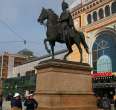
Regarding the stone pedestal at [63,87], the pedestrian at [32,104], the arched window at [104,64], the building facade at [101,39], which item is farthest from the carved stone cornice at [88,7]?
the pedestrian at [32,104]

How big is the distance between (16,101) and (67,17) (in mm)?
5603

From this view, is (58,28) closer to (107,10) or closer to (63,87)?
(63,87)

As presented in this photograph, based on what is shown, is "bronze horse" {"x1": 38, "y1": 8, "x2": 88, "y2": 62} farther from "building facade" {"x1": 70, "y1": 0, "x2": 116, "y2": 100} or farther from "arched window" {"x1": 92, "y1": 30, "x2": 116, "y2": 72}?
"arched window" {"x1": 92, "y1": 30, "x2": 116, "y2": 72}

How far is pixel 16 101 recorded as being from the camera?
707 inches

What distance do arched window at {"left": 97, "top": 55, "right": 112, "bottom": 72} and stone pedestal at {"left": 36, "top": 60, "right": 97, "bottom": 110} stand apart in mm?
22832

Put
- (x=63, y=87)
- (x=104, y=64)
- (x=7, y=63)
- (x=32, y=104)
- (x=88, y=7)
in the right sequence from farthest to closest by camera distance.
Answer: (x=7, y=63), (x=88, y=7), (x=104, y=64), (x=63, y=87), (x=32, y=104)

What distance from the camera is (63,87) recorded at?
1566 cm

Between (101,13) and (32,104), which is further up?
(101,13)

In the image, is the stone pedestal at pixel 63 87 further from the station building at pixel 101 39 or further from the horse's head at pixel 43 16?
the station building at pixel 101 39

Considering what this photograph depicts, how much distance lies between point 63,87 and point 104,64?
82.1ft

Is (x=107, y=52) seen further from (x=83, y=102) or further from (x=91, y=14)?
(x=83, y=102)

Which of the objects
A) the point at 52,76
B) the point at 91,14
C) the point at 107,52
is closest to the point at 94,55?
the point at 107,52

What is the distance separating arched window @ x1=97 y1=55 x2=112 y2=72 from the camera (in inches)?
1549

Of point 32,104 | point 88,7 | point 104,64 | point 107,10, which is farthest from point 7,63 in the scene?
point 32,104
